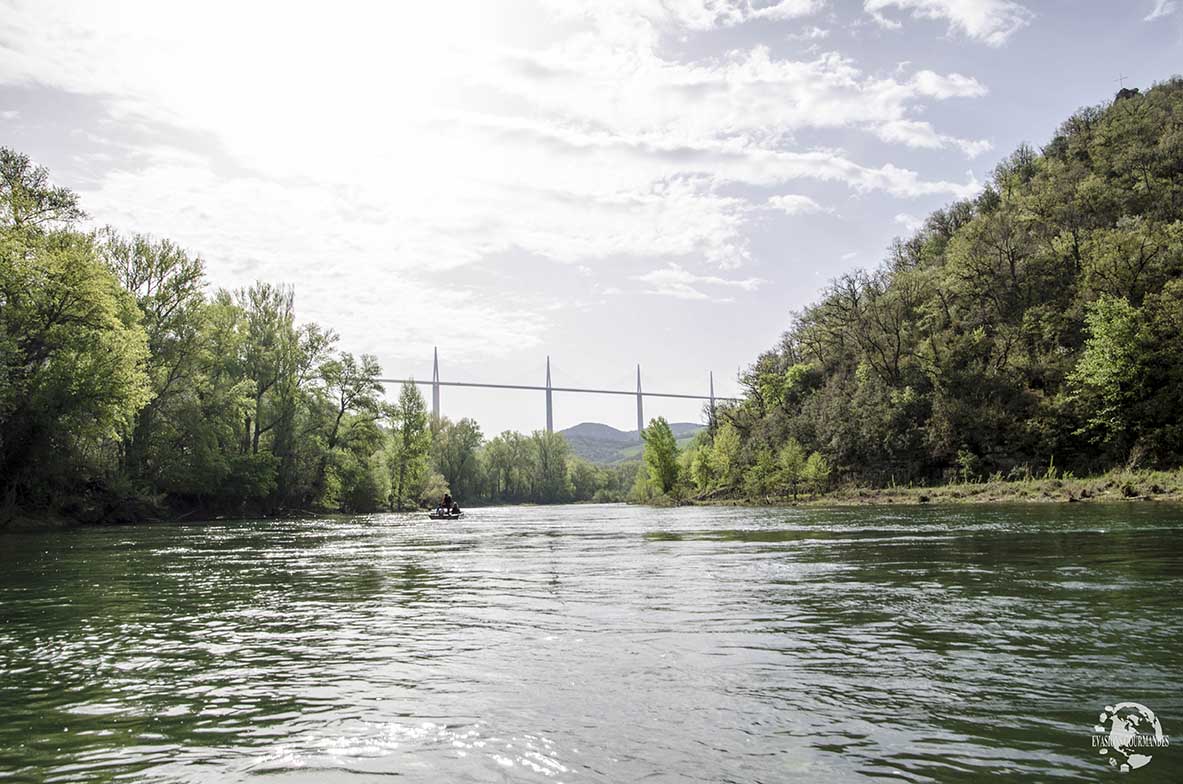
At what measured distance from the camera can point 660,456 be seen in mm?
113250

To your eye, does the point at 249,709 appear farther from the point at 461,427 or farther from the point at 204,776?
the point at 461,427

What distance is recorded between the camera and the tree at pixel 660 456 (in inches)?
4434

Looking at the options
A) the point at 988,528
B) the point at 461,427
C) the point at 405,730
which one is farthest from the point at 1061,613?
the point at 461,427

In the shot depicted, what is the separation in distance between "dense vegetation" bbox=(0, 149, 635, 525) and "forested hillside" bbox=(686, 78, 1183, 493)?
148 feet

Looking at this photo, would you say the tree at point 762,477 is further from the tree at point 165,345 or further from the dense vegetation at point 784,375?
the tree at point 165,345

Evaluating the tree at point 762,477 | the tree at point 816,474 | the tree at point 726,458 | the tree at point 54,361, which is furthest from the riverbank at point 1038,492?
the tree at point 54,361

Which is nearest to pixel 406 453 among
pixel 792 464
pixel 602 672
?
pixel 792 464

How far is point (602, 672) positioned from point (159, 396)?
6133 cm

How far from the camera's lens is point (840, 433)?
8456 cm

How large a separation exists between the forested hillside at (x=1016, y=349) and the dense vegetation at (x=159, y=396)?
4524 cm

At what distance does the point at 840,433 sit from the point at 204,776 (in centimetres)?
8424

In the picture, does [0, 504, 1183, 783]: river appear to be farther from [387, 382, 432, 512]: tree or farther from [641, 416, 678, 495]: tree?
[641, 416, 678, 495]: tree

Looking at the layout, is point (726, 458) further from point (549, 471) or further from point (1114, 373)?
point (549, 471)

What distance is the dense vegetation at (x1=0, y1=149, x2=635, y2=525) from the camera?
147 ft
